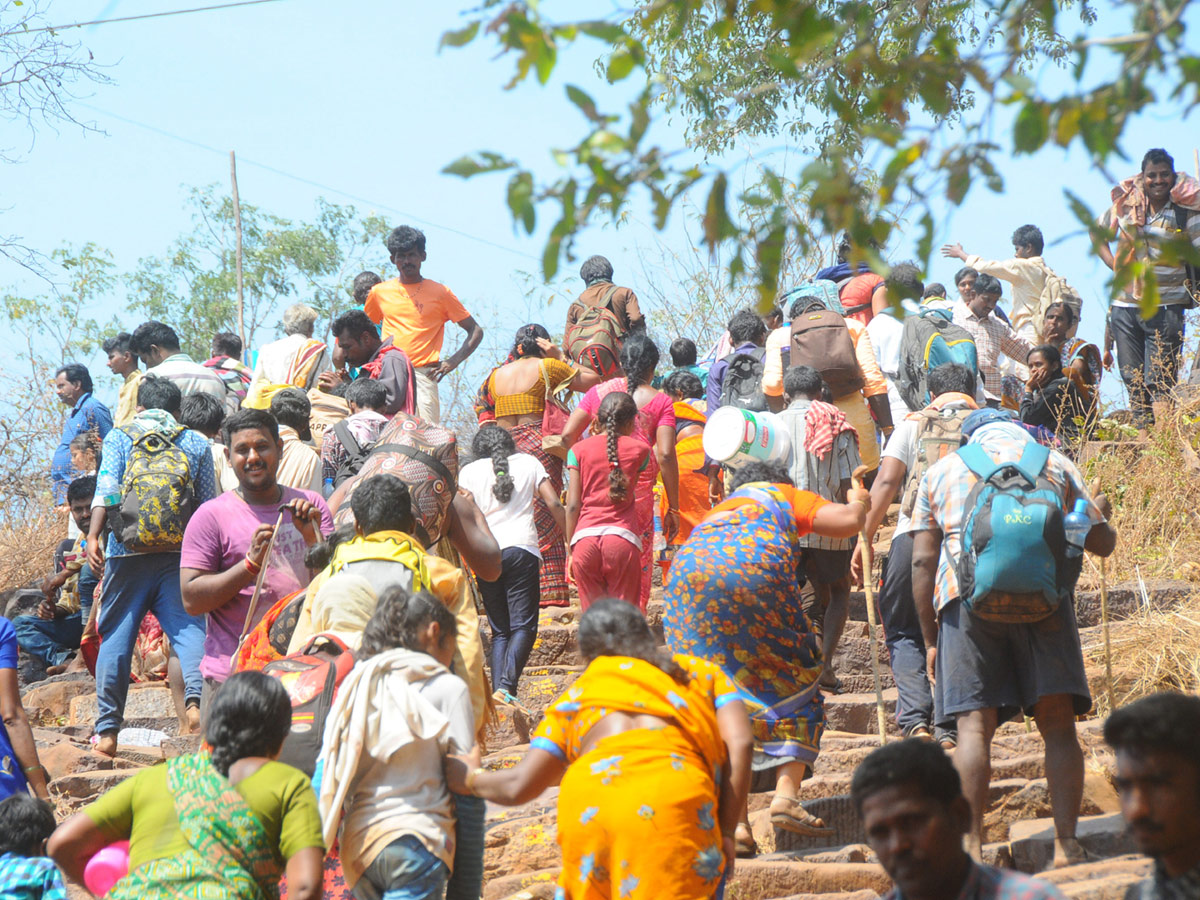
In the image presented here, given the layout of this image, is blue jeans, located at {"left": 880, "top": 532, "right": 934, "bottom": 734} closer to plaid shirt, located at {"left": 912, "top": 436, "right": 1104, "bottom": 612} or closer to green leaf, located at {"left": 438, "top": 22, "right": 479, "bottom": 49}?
plaid shirt, located at {"left": 912, "top": 436, "right": 1104, "bottom": 612}

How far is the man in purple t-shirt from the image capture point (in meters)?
5.81

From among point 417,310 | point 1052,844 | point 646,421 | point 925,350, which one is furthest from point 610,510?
point 417,310

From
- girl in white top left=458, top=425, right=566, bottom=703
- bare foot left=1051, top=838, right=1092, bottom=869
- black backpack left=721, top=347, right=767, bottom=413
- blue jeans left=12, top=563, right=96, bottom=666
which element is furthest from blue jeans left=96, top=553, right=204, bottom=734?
black backpack left=721, top=347, right=767, bottom=413

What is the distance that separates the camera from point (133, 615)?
7.01 metres

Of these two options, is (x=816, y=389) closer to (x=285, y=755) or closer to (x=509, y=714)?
(x=509, y=714)

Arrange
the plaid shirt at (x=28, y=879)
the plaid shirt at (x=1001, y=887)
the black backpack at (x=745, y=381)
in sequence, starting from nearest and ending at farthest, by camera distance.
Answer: the plaid shirt at (x=1001, y=887)
the plaid shirt at (x=28, y=879)
the black backpack at (x=745, y=381)

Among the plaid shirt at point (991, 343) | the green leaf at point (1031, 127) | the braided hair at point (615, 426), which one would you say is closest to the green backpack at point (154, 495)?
the braided hair at point (615, 426)

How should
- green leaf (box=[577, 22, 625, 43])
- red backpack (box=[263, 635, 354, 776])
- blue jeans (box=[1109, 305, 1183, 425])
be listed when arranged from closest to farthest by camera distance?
green leaf (box=[577, 22, 625, 43]) < red backpack (box=[263, 635, 354, 776]) < blue jeans (box=[1109, 305, 1183, 425])

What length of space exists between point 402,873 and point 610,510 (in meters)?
3.99

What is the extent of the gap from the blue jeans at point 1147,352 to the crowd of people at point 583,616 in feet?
5.53

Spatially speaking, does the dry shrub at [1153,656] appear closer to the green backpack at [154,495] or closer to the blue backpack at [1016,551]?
the blue backpack at [1016,551]

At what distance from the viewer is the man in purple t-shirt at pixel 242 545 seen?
5.81 m

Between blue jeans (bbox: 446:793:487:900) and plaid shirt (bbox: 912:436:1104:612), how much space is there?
2.08 metres

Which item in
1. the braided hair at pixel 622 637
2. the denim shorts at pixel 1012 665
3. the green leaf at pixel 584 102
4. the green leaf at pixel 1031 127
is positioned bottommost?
the denim shorts at pixel 1012 665
